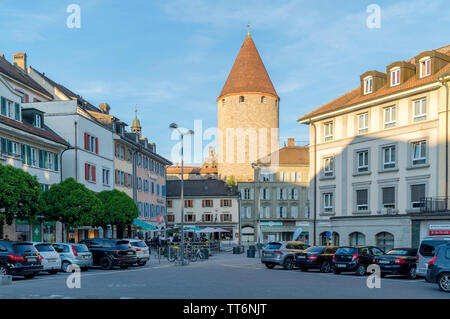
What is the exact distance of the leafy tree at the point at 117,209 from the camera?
1674 inches

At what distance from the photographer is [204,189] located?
8694cm

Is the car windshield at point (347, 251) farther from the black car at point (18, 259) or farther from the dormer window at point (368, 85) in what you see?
the dormer window at point (368, 85)

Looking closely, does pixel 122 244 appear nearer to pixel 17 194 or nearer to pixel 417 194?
pixel 17 194

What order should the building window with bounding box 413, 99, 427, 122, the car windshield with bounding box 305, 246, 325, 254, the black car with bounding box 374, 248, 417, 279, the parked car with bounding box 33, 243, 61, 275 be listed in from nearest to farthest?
the black car with bounding box 374, 248, 417, 279, the parked car with bounding box 33, 243, 61, 275, the car windshield with bounding box 305, 246, 325, 254, the building window with bounding box 413, 99, 427, 122

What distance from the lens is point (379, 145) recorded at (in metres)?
37.4

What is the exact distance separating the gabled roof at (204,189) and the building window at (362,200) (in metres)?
47.0

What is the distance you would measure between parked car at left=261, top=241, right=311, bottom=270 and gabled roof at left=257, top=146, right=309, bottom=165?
2105 inches

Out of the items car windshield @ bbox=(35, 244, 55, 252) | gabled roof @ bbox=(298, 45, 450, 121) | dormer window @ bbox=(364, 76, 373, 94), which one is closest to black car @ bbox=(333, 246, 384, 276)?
A: gabled roof @ bbox=(298, 45, 450, 121)

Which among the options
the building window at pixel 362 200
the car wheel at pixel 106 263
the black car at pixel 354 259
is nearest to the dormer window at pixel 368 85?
the building window at pixel 362 200

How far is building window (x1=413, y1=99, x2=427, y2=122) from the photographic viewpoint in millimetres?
34031

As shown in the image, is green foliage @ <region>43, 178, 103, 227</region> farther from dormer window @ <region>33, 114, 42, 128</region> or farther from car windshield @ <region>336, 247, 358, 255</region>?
car windshield @ <region>336, 247, 358, 255</region>
